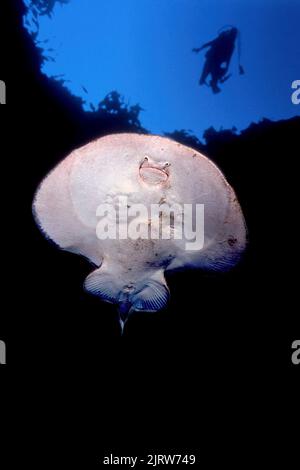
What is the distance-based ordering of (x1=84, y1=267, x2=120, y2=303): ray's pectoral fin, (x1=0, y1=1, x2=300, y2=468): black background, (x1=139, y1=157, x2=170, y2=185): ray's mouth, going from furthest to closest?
1. (x1=0, y1=1, x2=300, y2=468): black background
2. (x1=84, y1=267, x2=120, y2=303): ray's pectoral fin
3. (x1=139, y1=157, x2=170, y2=185): ray's mouth

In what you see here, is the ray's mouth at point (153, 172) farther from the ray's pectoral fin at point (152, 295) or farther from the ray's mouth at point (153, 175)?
the ray's pectoral fin at point (152, 295)

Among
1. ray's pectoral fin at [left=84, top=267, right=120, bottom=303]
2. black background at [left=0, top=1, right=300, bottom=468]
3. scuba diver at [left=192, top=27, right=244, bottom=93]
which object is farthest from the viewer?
scuba diver at [left=192, top=27, right=244, bottom=93]

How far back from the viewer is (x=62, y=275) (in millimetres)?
4148

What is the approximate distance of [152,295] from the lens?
2465mm

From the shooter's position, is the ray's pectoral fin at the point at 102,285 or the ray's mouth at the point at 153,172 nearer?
the ray's mouth at the point at 153,172

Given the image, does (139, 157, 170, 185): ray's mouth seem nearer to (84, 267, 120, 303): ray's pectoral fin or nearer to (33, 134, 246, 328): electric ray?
(33, 134, 246, 328): electric ray

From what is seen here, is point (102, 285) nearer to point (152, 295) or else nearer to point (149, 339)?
point (152, 295)

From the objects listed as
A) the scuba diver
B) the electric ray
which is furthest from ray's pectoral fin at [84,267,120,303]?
the scuba diver

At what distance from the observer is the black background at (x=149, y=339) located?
393cm

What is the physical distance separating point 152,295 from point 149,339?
1.94m

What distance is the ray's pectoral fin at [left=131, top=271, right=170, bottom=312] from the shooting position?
7.80 ft

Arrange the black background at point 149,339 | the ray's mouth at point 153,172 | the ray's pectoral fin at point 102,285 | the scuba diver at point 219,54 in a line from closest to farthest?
1. the ray's mouth at point 153,172
2. the ray's pectoral fin at point 102,285
3. the black background at point 149,339
4. the scuba diver at point 219,54

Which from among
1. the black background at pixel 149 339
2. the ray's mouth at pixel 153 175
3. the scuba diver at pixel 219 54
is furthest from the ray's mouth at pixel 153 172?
the scuba diver at pixel 219 54
